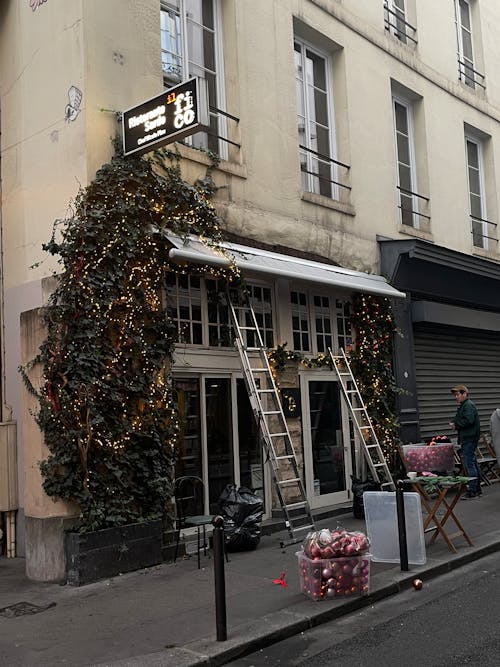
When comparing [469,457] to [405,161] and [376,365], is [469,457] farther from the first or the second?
[405,161]

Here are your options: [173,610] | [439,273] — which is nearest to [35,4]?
[173,610]

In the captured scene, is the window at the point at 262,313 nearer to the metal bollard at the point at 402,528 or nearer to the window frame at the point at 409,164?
the metal bollard at the point at 402,528

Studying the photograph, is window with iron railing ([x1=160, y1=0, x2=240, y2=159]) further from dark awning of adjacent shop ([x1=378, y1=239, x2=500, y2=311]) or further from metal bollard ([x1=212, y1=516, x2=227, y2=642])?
metal bollard ([x1=212, y1=516, x2=227, y2=642])

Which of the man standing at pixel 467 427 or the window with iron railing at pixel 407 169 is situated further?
the window with iron railing at pixel 407 169

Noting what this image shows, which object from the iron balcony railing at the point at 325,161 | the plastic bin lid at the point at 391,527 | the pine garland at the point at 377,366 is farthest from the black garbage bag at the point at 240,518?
the iron balcony railing at the point at 325,161

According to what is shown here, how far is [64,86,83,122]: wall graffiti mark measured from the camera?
7.66 m

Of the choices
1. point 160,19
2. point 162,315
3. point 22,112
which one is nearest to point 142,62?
point 160,19

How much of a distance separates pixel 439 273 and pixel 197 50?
19.7ft

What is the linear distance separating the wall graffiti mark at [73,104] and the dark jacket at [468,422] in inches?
277

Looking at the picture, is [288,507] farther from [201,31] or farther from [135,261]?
[201,31]

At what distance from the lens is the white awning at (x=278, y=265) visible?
7.74 metres

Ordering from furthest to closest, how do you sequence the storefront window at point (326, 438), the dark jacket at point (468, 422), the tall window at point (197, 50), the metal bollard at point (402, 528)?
the dark jacket at point (468, 422)
the storefront window at point (326, 438)
the tall window at point (197, 50)
the metal bollard at point (402, 528)

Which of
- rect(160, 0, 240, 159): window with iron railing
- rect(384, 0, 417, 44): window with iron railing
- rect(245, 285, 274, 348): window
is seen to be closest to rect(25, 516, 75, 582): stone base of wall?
rect(245, 285, 274, 348): window

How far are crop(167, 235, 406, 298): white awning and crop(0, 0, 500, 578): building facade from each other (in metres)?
0.05
